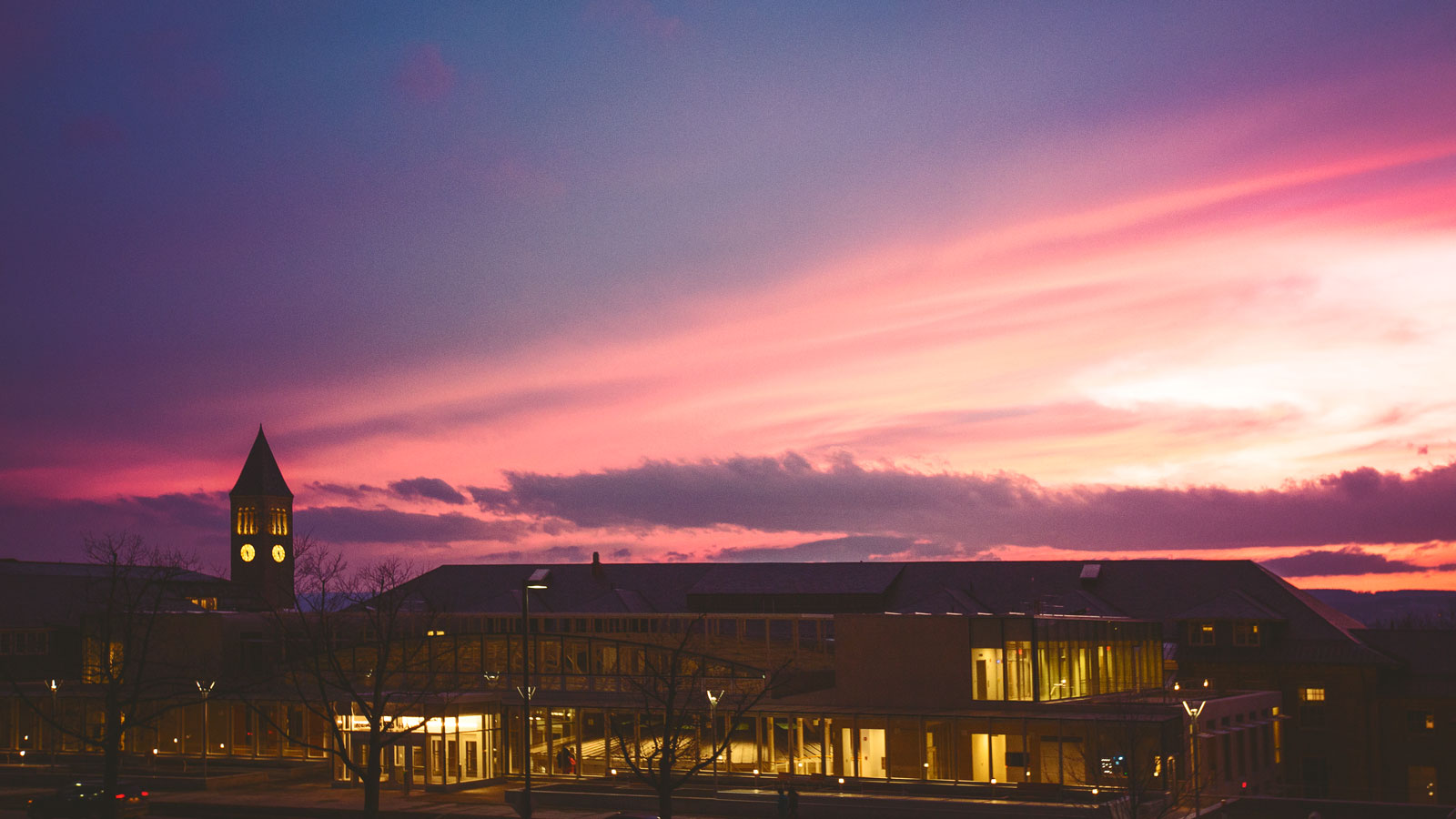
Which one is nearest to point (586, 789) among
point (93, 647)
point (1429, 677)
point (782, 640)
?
point (782, 640)

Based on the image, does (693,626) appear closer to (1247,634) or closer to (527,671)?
(527,671)

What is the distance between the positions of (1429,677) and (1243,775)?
931 inches

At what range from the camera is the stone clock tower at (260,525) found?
150m

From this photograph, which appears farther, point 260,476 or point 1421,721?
point 260,476

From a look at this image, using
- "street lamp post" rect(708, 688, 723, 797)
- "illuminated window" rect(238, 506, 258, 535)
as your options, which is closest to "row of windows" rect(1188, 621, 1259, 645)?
"street lamp post" rect(708, 688, 723, 797)

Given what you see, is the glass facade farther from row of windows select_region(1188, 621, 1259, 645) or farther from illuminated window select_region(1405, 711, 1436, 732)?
illuminated window select_region(1405, 711, 1436, 732)

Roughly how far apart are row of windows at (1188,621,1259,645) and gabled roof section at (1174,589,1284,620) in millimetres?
460

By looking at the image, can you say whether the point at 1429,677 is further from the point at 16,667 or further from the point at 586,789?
the point at 16,667

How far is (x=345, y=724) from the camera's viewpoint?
5922 cm

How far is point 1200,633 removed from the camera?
82.6 m

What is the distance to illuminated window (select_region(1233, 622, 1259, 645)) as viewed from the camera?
266 ft

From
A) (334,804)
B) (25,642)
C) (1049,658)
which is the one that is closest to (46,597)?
(25,642)

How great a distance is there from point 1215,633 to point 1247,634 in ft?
6.04

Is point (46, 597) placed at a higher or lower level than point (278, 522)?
lower
